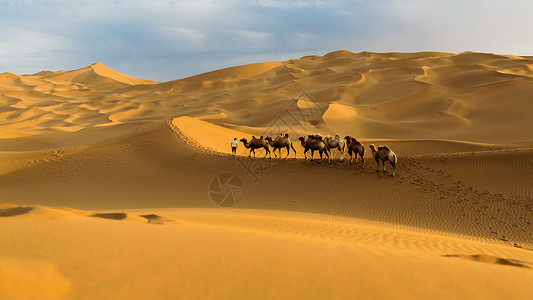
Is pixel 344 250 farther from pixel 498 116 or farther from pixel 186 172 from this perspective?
pixel 498 116

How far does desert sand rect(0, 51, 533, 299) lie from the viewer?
3385 millimetres

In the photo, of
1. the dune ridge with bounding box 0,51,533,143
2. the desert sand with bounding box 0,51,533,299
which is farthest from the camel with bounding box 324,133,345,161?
the dune ridge with bounding box 0,51,533,143

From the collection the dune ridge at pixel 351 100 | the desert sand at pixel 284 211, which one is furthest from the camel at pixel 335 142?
the dune ridge at pixel 351 100

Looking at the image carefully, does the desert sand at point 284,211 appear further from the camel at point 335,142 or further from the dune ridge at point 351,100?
the camel at point 335,142

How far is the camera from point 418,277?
3.73 m

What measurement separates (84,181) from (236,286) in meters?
14.4

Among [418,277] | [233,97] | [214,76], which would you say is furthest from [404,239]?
[214,76]

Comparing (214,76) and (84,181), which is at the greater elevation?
(214,76)

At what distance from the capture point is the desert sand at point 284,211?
3.38 meters

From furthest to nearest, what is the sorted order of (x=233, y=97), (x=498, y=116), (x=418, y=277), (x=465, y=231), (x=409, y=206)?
(x=233, y=97) < (x=498, y=116) < (x=409, y=206) < (x=465, y=231) < (x=418, y=277)

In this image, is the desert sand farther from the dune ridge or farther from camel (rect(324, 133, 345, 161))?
camel (rect(324, 133, 345, 161))

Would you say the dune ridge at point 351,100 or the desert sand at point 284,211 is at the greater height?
the dune ridge at point 351,100

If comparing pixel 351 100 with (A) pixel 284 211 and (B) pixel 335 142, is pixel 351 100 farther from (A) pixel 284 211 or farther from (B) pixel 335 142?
(A) pixel 284 211

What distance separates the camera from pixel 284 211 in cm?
1148
